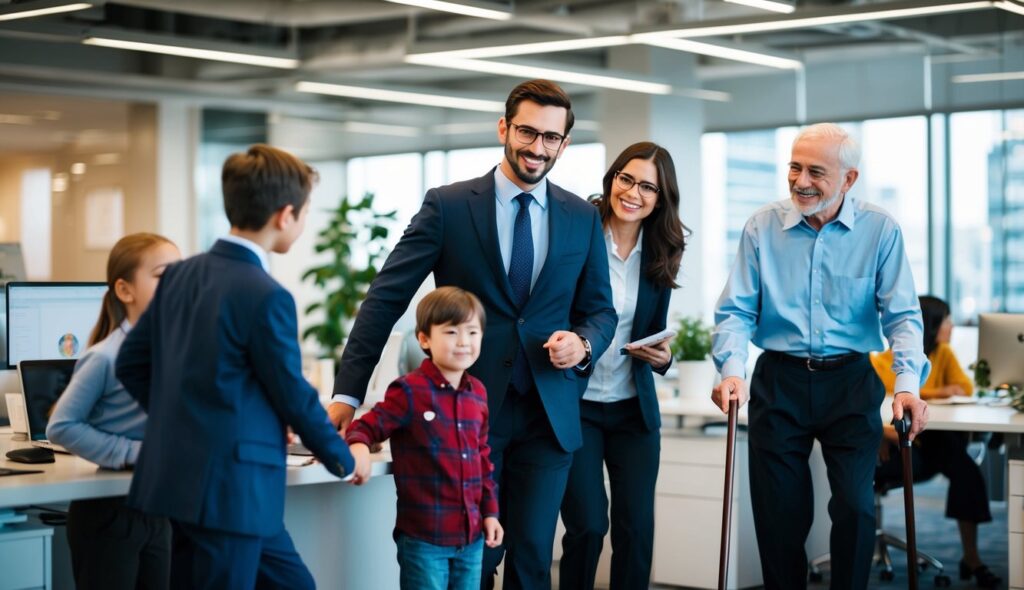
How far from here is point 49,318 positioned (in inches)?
159

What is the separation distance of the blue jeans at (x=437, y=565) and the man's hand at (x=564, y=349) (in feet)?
1.58

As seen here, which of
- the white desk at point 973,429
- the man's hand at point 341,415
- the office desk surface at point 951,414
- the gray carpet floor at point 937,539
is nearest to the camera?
the man's hand at point 341,415

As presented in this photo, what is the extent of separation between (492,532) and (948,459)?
370 cm

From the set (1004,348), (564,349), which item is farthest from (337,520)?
(1004,348)

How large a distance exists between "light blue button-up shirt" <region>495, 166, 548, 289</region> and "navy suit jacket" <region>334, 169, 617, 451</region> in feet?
0.09

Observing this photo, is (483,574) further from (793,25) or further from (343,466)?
(793,25)

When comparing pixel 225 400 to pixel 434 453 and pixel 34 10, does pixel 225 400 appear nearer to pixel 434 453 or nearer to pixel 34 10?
pixel 434 453

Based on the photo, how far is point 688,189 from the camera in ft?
37.8

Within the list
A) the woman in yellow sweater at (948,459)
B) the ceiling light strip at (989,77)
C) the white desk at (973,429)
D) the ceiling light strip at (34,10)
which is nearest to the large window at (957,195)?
the ceiling light strip at (989,77)

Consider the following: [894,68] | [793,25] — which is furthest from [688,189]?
[793,25]

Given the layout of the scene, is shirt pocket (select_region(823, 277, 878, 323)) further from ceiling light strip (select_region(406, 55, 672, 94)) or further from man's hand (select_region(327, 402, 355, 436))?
ceiling light strip (select_region(406, 55, 672, 94))

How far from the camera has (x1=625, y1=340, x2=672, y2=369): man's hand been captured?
3.53 meters

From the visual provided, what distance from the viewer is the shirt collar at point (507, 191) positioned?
10.7 ft

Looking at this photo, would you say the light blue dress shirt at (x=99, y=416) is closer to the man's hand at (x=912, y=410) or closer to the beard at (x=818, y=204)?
the beard at (x=818, y=204)
